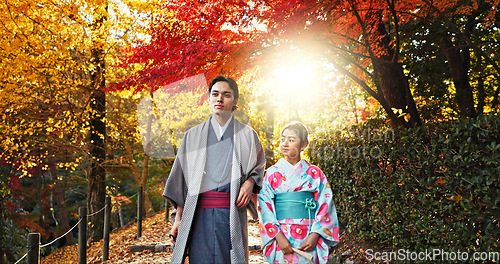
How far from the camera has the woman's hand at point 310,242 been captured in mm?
2555

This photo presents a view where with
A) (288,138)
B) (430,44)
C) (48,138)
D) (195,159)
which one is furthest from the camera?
(48,138)

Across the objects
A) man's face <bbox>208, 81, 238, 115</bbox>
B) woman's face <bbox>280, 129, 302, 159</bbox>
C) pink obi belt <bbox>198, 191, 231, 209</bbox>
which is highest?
man's face <bbox>208, 81, 238, 115</bbox>

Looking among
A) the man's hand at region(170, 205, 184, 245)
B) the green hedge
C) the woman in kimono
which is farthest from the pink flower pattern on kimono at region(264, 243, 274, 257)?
the green hedge

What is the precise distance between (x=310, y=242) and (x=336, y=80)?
6.89m

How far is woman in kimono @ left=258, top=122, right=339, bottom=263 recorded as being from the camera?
260cm

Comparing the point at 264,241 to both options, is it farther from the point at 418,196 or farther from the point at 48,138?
the point at 48,138

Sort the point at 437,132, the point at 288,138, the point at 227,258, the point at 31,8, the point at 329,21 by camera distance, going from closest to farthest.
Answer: the point at 227,258, the point at 288,138, the point at 437,132, the point at 329,21, the point at 31,8

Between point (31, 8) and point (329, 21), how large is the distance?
20.3 feet

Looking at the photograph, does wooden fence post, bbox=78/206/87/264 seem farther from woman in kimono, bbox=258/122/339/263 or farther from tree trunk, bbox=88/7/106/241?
tree trunk, bbox=88/7/106/241

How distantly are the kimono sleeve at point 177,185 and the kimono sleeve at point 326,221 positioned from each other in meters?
0.94

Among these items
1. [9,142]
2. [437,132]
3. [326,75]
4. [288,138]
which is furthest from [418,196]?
[9,142]

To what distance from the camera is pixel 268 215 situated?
2699 millimetres

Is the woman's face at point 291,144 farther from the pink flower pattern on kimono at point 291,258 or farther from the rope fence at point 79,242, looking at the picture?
the rope fence at point 79,242

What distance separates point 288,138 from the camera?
2.89m
